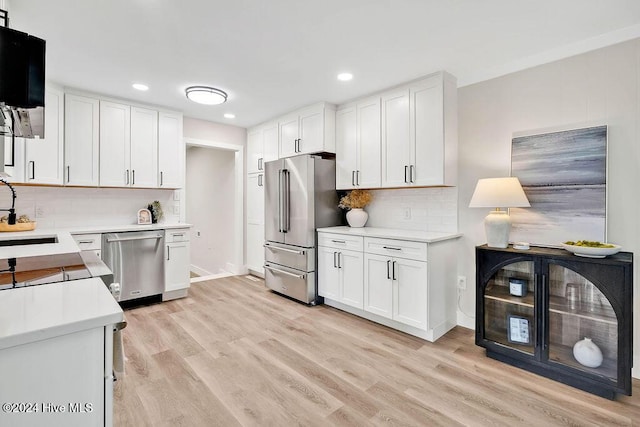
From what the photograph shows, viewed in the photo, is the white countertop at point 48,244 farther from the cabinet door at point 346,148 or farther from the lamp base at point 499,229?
the lamp base at point 499,229

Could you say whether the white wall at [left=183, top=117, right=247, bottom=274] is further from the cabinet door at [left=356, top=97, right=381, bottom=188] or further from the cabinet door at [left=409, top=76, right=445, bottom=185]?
the cabinet door at [left=409, top=76, right=445, bottom=185]

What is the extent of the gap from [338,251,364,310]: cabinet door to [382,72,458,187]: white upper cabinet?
2.84ft

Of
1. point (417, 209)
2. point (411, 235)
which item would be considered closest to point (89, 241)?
point (411, 235)

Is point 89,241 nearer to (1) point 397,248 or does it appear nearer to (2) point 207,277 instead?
(2) point 207,277

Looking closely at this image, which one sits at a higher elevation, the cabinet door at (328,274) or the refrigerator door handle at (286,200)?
the refrigerator door handle at (286,200)

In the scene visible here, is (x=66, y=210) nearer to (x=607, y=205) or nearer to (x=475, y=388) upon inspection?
(x=475, y=388)

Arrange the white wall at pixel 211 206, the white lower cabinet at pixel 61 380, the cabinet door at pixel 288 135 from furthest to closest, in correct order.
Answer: the white wall at pixel 211 206 < the cabinet door at pixel 288 135 < the white lower cabinet at pixel 61 380

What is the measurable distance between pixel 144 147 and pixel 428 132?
339 cm

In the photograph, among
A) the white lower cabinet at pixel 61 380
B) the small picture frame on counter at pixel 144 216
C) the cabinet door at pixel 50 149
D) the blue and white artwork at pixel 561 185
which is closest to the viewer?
the white lower cabinet at pixel 61 380

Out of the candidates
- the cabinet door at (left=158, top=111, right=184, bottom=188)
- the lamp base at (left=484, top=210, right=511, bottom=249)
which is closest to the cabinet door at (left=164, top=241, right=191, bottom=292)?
the cabinet door at (left=158, top=111, right=184, bottom=188)

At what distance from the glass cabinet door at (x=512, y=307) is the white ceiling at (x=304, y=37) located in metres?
1.74

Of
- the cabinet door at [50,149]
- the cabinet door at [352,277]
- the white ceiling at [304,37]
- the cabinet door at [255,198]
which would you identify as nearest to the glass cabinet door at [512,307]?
the cabinet door at [352,277]

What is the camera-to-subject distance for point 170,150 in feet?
13.8

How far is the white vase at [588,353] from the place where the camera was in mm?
2104
